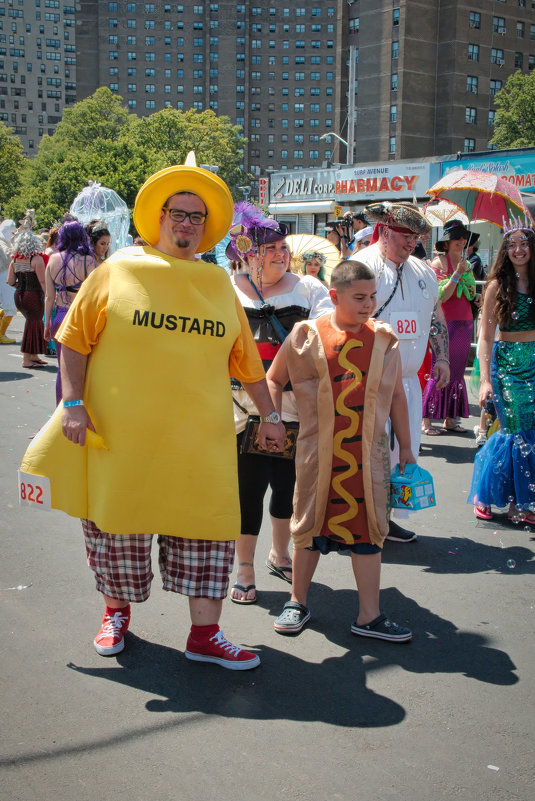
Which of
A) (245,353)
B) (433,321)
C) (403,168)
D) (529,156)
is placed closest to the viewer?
(245,353)

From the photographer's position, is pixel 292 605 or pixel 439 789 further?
pixel 292 605

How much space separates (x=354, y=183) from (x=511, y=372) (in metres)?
42.2

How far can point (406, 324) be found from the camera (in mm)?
5246

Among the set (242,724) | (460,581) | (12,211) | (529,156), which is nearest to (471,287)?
(460,581)

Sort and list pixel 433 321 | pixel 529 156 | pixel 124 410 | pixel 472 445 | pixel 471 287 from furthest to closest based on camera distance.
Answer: pixel 529 156 < pixel 471 287 < pixel 472 445 < pixel 433 321 < pixel 124 410

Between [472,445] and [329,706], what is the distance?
559cm

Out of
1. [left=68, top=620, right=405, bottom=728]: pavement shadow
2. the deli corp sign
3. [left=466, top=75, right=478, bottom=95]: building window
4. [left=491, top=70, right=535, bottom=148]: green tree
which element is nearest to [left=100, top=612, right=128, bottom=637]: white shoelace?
[left=68, top=620, right=405, bottom=728]: pavement shadow

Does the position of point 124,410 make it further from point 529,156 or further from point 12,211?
point 12,211

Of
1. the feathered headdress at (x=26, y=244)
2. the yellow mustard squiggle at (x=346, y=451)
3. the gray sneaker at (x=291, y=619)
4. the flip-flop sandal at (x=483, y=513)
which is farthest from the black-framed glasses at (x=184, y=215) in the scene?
the feathered headdress at (x=26, y=244)

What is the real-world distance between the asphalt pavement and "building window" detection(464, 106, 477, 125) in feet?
250

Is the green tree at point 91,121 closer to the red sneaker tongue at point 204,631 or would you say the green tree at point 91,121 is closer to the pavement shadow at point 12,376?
the pavement shadow at point 12,376

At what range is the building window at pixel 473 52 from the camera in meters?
73.9

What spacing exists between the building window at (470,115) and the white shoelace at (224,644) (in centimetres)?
7762

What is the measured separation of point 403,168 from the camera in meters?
42.4
